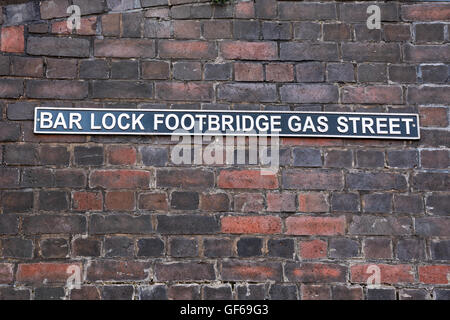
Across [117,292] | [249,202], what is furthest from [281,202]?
[117,292]

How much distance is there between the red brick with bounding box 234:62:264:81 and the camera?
3.28m

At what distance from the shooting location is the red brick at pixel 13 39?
327cm

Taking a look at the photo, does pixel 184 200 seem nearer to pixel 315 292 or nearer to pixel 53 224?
pixel 53 224

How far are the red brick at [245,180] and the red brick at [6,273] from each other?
1.08 metres

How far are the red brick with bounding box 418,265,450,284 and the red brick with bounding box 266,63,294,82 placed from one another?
3.85 ft

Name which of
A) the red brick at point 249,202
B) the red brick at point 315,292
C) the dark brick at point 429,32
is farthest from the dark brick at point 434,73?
the red brick at point 315,292

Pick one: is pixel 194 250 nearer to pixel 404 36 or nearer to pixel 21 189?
pixel 21 189

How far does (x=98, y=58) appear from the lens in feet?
10.7

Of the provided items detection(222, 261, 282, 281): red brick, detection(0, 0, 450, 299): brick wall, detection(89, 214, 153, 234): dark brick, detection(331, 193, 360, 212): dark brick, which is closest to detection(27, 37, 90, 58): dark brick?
detection(0, 0, 450, 299): brick wall

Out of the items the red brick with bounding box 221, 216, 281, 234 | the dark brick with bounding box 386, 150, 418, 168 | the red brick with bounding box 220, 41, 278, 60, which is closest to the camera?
the red brick with bounding box 221, 216, 281, 234

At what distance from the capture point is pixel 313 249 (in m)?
3.09

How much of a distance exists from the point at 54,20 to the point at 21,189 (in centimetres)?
91

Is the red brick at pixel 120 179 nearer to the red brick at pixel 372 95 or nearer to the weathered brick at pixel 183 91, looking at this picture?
the weathered brick at pixel 183 91

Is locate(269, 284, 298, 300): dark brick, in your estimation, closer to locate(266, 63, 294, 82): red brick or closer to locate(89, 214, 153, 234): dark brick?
locate(89, 214, 153, 234): dark brick
